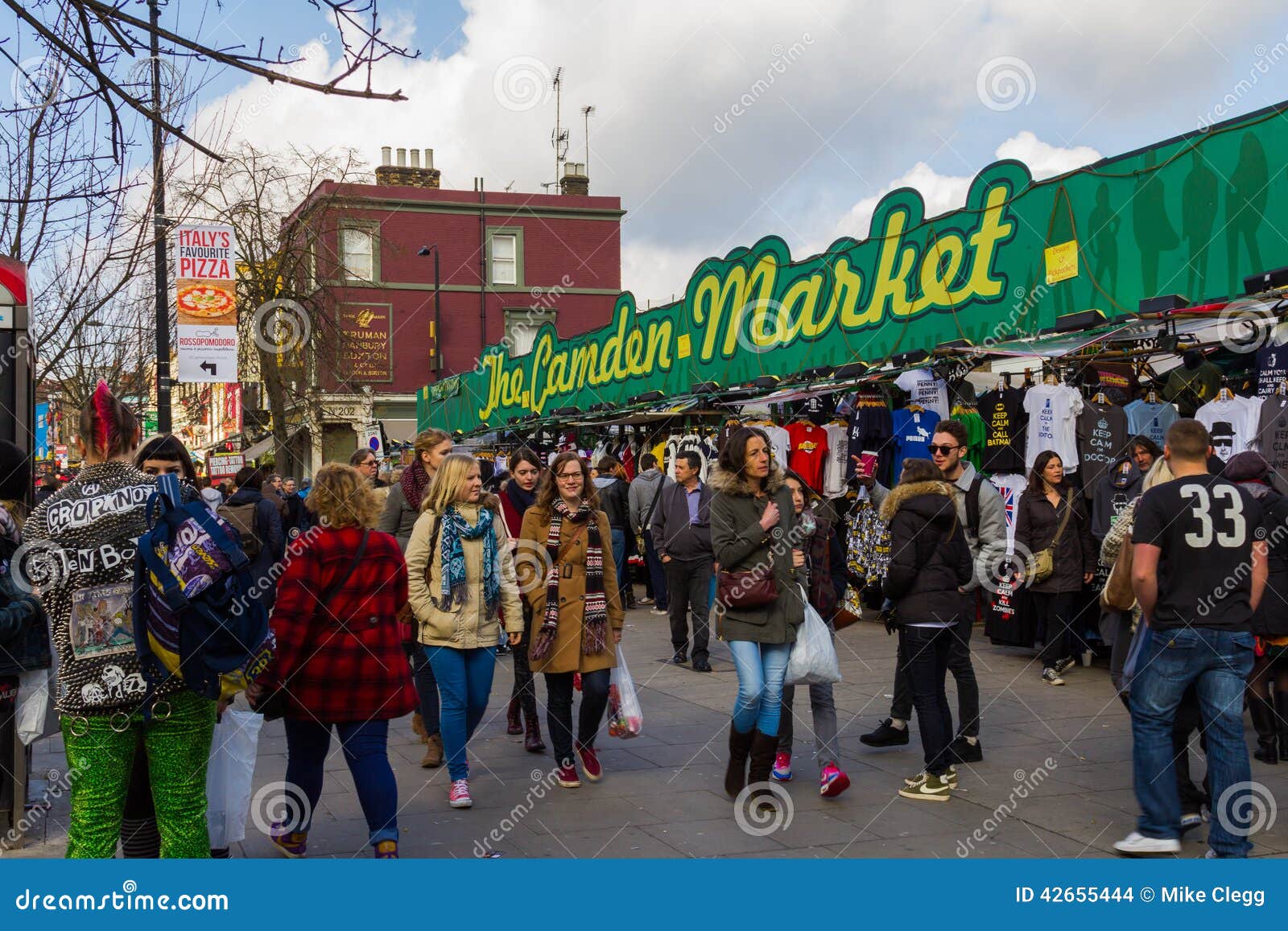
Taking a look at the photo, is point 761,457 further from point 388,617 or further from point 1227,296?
point 1227,296

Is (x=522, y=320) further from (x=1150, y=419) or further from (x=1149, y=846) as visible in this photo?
(x=1149, y=846)

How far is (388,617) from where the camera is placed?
5.06m

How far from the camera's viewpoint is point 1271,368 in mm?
8305

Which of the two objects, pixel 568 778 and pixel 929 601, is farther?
pixel 568 778

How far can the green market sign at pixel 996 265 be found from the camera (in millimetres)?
10062

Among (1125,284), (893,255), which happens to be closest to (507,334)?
(893,255)

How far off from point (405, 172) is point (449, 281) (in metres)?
4.39

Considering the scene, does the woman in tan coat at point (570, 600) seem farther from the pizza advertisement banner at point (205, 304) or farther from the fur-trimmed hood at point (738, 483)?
the pizza advertisement banner at point (205, 304)

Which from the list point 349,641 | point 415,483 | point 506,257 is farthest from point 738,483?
point 506,257

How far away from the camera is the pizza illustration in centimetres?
1126

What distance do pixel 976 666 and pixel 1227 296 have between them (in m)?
3.81

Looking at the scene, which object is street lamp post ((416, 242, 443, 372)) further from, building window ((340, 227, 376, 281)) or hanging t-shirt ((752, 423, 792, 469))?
hanging t-shirt ((752, 423, 792, 469))

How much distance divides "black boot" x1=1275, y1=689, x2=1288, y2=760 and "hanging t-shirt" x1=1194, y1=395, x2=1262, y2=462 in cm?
212

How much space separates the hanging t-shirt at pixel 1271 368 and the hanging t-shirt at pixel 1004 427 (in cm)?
231
